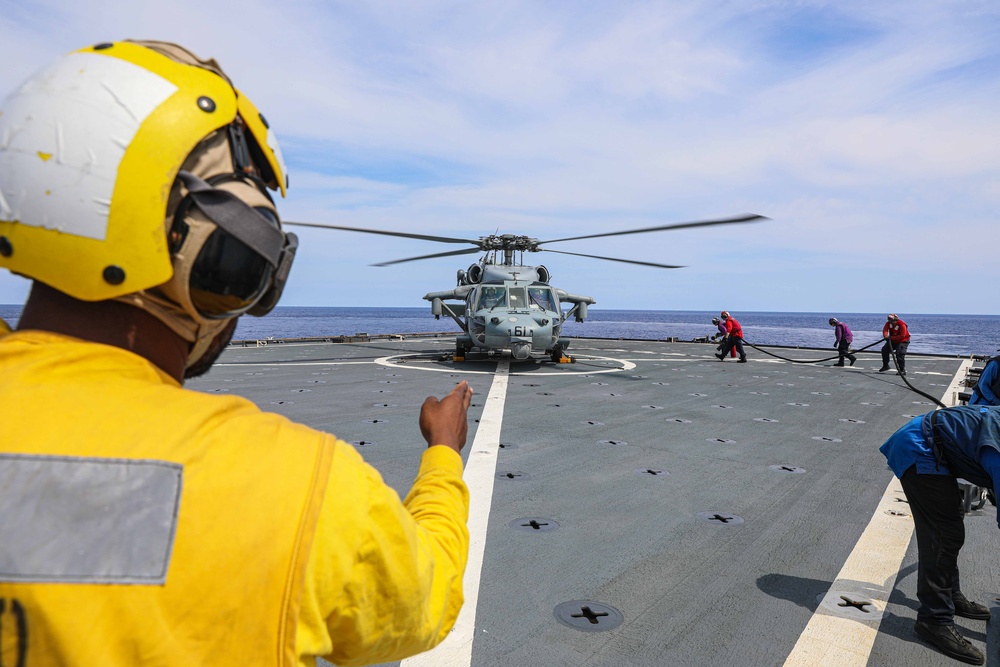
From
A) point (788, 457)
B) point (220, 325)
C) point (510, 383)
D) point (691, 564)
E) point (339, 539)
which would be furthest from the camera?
point (510, 383)

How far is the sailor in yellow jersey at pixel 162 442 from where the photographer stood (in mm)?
761

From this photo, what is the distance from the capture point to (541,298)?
554 inches

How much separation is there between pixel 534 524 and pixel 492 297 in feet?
33.0

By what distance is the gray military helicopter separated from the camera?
505 inches

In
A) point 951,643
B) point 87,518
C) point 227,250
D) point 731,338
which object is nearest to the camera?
point 87,518

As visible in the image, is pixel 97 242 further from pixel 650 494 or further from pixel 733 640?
pixel 650 494

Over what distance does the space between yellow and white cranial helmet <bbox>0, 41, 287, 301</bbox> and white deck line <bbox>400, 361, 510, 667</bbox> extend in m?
2.07

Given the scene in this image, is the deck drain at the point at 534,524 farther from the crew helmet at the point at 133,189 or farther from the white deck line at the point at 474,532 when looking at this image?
the crew helmet at the point at 133,189

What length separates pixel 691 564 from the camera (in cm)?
333

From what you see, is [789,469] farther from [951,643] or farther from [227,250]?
[227,250]

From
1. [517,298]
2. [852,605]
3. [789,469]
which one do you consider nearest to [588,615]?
[852,605]

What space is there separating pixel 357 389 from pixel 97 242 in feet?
29.5

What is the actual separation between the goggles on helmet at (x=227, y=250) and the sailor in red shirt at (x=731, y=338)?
16411 mm

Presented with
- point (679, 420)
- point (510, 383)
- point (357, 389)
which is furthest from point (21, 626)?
point (510, 383)
